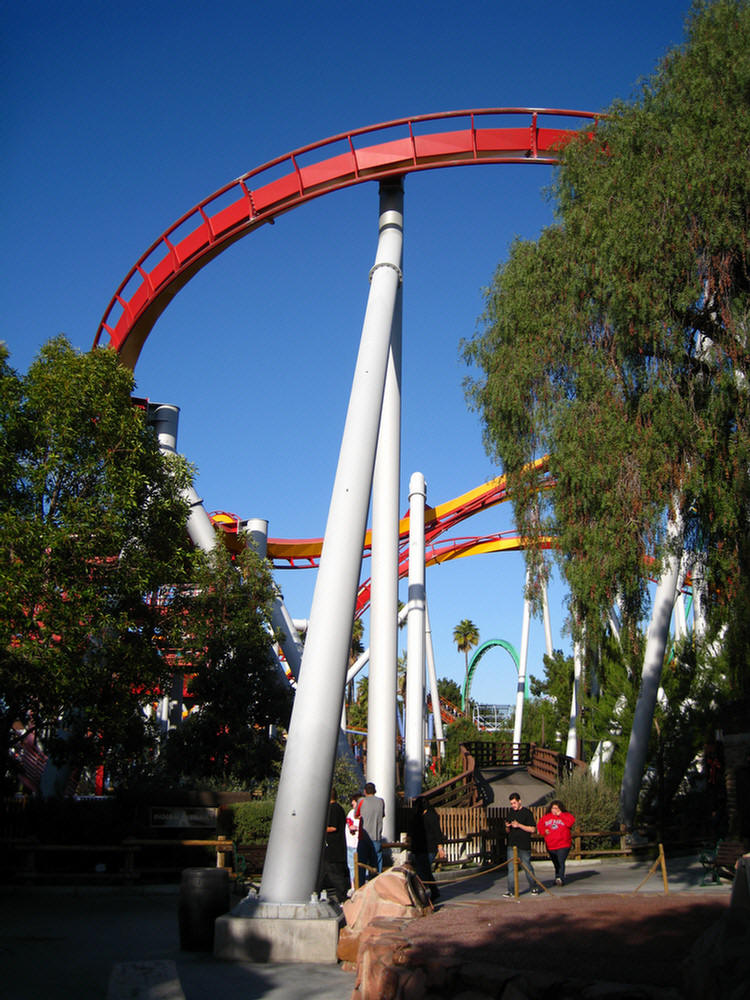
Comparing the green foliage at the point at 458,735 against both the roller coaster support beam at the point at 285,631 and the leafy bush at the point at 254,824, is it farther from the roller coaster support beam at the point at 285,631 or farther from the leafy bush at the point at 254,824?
the leafy bush at the point at 254,824

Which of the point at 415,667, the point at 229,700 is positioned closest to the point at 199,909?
the point at 229,700

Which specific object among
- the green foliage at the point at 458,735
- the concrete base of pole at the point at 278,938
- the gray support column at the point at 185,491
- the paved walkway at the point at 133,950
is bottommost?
the paved walkway at the point at 133,950

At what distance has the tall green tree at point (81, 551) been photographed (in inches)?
481

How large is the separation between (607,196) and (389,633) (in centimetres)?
721

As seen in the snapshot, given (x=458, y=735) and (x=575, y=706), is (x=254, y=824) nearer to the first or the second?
(x=575, y=706)

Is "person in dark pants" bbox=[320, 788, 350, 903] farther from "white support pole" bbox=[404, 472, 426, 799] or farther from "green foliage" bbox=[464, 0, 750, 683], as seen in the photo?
"white support pole" bbox=[404, 472, 426, 799]

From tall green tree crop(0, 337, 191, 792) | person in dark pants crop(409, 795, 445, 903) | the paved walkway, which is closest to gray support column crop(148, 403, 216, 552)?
tall green tree crop(0, 337, 191, 792)

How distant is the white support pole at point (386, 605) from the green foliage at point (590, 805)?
4973 mm

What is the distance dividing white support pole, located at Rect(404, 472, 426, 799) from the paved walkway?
3.55m

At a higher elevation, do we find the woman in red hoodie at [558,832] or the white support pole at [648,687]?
the white support pole at [648,687]

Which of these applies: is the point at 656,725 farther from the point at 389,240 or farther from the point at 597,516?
the point at 389,240

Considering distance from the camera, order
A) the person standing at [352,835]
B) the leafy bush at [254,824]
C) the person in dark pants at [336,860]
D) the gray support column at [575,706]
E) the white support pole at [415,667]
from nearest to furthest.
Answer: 1. the person in dark pants at [336,860]
2. the person standing at [352,835]
3. the leafy bush at [254,824]
4. the white support pole at [415,667]
5. the gray support column at [575,706]

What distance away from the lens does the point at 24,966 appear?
757 cm

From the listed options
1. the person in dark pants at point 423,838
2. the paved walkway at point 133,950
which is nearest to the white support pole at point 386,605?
the person in dark pants at point 423,838
